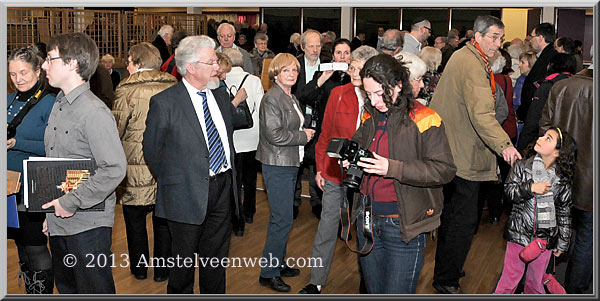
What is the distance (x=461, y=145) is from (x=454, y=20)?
11.1 metres

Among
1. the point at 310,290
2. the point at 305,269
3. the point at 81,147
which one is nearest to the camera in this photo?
the point at 81,147

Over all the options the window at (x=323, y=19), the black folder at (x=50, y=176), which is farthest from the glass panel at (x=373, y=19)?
the black folder at (x=50, y=176)

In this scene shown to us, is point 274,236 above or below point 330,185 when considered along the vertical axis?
below

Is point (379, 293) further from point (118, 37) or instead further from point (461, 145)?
point (118, 37)

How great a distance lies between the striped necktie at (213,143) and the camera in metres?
3.14

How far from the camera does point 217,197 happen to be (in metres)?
3.21

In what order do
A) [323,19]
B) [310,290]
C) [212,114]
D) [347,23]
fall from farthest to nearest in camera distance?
[323,19]
[347,23]
[310,290]
[212,114]

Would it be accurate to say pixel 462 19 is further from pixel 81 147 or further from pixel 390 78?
pixel 81 147

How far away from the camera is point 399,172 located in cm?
260

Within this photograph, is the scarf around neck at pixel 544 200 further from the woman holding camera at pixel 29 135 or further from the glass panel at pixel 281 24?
the glass panel at pixel 281 24

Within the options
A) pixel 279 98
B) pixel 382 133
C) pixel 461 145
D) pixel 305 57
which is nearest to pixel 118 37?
pixel 305 57

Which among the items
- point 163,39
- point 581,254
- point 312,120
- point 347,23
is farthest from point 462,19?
point 581,254

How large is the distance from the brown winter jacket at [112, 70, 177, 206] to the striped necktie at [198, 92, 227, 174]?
1003 mm

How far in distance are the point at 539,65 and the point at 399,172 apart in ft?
12.2
